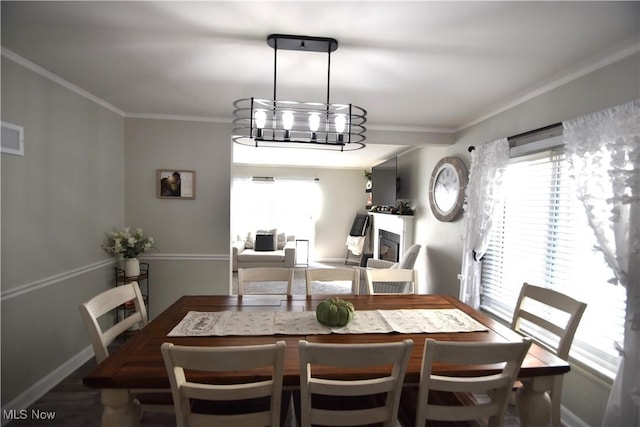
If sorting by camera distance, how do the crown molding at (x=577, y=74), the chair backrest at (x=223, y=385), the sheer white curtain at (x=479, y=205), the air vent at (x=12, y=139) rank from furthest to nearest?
the sheer white curtain at (x=479, y=205) → the air vent at (x=12, y=139) → the crown molding at (x=577, y=74) → the chair backrest at (x=223, y=385)

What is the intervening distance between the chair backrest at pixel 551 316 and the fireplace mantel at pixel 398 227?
217cm

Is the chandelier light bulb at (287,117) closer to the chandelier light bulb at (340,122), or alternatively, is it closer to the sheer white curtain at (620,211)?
the chandelier light bulb at (340,122)

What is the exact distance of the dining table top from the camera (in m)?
1.14

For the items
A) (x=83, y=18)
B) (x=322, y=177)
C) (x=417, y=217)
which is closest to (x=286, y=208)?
(x=322, y=177)

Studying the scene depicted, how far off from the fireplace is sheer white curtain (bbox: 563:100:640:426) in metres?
3.43

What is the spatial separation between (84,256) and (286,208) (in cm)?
435

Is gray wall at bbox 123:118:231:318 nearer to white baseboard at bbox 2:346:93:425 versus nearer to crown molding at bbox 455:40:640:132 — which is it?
white baseboard at bbox 2:346:93:425

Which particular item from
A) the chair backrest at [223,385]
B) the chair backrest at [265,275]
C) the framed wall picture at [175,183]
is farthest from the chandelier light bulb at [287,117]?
the framed wall picture at [175,183]

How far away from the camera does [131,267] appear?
9.37 feet

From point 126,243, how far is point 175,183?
74cm

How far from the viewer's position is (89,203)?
A: 261 cm

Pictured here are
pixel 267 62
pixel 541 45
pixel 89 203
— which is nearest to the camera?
pixel 541 45

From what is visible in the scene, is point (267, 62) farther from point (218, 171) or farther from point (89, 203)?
point (89, 203)

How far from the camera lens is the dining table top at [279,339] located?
1136 millimetres
